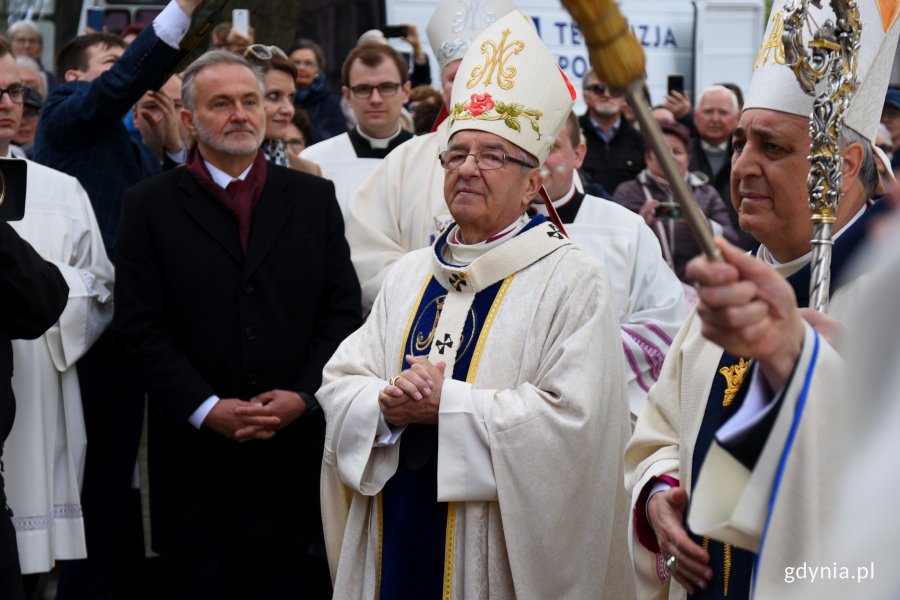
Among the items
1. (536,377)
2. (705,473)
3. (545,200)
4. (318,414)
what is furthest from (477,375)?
(705,473)

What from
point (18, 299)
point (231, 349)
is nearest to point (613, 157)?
point (231, 349)

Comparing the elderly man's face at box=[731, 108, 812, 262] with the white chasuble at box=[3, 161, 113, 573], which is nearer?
the elderly man's face at box=[731, 108, 812, 262]

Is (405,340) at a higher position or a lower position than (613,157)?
lower

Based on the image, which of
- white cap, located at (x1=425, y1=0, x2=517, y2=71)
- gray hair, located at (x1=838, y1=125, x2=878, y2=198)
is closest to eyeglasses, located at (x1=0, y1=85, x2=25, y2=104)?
white cap, located at (x1=425, y1=0, x2=517, y2=71)

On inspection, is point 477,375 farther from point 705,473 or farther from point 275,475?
point 705,473

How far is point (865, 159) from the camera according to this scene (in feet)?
11.6

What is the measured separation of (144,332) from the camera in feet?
17.9

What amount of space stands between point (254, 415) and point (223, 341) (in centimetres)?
37

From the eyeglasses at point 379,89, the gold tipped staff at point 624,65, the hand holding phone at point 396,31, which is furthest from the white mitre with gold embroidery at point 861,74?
the hand holding phone at point 396,31

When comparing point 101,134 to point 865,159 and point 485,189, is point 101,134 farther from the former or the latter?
point 865,159

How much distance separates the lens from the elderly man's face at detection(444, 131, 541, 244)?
14.7 feet

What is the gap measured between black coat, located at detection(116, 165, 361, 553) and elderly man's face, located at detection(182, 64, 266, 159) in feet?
0.80

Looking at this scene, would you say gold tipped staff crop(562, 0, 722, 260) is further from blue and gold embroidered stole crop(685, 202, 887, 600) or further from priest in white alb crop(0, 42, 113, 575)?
priest in white alb crop(0, 42, 113, 575)

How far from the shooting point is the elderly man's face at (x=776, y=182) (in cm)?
348
